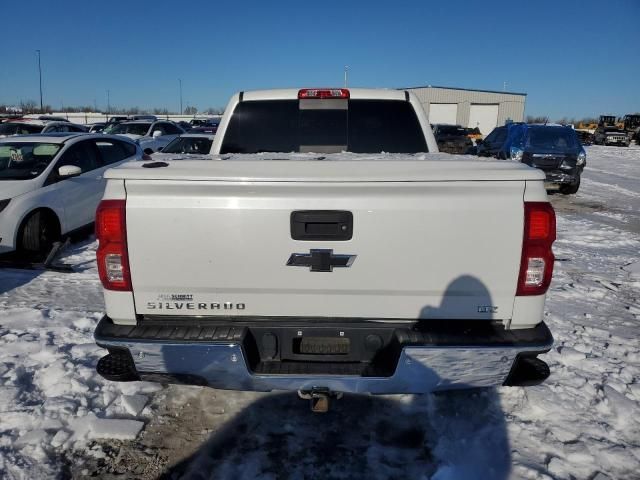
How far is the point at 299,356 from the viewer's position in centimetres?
254

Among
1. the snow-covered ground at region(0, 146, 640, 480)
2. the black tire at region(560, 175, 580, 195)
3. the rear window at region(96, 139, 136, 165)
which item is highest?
the rear window at region(96, 139, 136, 165)

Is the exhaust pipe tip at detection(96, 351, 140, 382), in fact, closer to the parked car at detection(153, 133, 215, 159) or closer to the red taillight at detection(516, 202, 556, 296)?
the red taillight at detection(516, 202, 556, 296)

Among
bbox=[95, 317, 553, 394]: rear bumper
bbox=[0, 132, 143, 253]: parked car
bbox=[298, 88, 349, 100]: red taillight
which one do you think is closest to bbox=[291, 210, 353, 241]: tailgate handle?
bbox=[95, 317, 553, 394]: rear bumper

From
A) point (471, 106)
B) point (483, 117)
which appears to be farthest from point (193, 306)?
point (483, 117)

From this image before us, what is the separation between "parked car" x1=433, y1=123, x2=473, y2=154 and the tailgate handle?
23.5 meters

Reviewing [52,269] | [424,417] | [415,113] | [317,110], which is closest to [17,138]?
[52,269]

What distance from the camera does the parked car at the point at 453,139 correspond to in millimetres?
26891

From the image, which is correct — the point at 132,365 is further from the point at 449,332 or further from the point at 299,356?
the point at 449,332

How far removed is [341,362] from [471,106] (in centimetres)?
5774

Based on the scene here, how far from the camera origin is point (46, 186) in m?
6.66

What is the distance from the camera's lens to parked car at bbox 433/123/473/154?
88.2ft

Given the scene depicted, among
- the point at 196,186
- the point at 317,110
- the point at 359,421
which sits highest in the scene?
the point at 317,110

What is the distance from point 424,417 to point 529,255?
140cm

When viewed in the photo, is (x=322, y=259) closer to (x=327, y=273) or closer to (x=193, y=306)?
(x=327, y=273)
